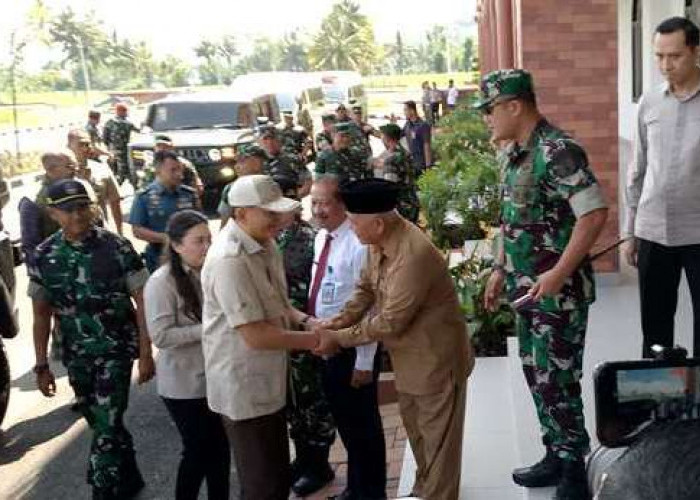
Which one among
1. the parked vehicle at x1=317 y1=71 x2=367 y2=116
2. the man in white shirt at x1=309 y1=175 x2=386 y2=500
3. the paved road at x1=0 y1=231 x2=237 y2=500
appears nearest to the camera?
the man in white shirt at x1=309 y1=175 x2=386 y2=500

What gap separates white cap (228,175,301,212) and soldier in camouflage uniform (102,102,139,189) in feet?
41.9

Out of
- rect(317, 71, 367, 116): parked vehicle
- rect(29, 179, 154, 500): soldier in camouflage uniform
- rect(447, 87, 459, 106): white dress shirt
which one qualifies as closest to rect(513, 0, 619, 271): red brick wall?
rect(29, 179, 154, 500): soldier in camouflage uniform

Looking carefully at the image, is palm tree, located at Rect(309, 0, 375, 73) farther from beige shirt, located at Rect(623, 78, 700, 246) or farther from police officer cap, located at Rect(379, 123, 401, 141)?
beige shirt, located at Rect(623, 78, 700, 246)

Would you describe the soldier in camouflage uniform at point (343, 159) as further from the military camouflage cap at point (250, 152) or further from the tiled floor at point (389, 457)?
the tiled floor at point (389, 457)

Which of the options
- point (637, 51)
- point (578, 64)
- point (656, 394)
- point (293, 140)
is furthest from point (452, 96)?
point (656, 394)

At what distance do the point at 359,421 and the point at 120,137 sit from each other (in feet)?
41.9

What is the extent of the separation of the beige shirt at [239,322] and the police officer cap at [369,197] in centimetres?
38

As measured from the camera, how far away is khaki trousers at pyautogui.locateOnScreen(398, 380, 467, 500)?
3.16 m

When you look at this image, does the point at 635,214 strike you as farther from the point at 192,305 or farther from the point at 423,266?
the point at 192,305

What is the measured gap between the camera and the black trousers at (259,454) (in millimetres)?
3162

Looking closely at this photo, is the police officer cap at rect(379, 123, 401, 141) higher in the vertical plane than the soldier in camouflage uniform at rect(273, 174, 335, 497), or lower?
higher

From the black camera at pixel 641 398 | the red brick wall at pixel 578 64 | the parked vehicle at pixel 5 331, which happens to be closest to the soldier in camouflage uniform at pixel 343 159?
the red brick wall at pixel 578 64

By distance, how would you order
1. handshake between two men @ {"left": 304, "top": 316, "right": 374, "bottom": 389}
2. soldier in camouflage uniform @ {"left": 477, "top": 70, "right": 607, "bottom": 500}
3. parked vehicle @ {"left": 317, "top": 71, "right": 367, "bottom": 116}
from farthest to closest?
parked vehicle @ {"left": 317, "top": 71, "right": 367, "bottom": 116}
handshake between two men @ {"left": 304, "top": 316, "right": 374, "bottom": 389}
soldier in camouflage uniform @ {"left": 477, "top": 70, "right": 607, "bottom": 500}

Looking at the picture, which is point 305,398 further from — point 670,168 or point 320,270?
point 670,168
